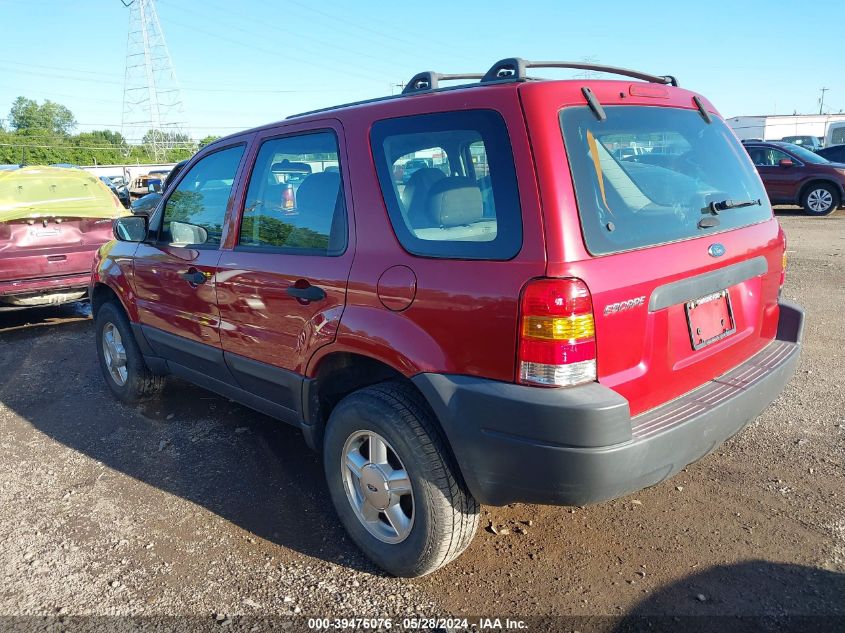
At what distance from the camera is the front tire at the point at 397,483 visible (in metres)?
2.51

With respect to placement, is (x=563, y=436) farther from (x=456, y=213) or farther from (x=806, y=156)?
(x=806, y=156)

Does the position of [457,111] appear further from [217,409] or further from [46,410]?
[46,410]

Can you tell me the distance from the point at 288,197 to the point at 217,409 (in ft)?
7.05

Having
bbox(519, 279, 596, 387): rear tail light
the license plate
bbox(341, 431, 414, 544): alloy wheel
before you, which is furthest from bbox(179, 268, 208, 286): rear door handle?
the license plate

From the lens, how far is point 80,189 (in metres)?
7.68

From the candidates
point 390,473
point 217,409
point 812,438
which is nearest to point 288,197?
point 390,473

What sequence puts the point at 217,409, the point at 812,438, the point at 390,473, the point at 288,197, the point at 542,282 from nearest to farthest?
the point at 542,282 < the point at 390,473 < the point at 288,197 < the point at 812,438 < the point at 217,409

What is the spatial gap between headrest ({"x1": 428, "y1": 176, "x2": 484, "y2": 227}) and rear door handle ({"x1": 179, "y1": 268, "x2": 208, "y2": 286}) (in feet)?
5.45

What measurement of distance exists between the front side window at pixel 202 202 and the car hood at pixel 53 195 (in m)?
3.69

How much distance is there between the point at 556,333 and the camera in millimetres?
2148

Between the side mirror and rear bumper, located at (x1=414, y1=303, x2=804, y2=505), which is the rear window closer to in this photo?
rear bumper, located at (x1=414, y1=303, x2=804, y2=505)

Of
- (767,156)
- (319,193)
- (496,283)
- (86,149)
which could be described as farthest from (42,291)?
(86,149)

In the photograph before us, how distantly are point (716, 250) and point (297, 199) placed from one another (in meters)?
1.93

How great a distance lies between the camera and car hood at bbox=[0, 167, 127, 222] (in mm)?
6867
